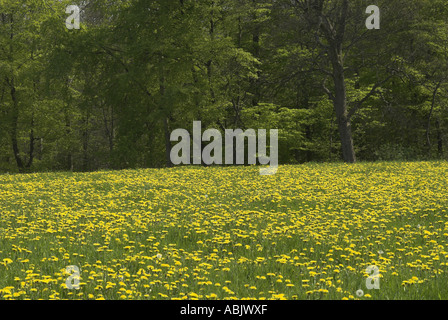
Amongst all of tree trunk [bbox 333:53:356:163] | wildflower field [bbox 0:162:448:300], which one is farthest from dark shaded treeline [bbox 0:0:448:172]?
wildflower field [bbox 0:162:448:300]

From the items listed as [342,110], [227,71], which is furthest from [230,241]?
[227,71]

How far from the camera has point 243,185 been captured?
13.4 meters

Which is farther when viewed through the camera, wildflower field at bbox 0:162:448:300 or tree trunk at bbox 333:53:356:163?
tree trunk at bbox 333:53:356:163

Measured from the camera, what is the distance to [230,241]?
685 centimetres

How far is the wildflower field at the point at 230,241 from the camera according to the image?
4855 millimetres

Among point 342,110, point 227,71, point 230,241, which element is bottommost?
point 230,241

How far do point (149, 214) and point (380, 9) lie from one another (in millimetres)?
17843

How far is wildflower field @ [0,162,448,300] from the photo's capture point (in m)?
4.86

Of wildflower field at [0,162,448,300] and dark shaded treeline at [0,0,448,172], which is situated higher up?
dark shaded treeline at [0,0,448,172]

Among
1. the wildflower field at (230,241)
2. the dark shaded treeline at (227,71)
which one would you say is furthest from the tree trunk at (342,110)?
the wildflower field at (230,241)

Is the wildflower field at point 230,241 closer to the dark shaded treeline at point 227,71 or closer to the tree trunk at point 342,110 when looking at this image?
the tree trunk at point 342,110

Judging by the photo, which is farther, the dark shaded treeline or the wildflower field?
the dark shaded treeline

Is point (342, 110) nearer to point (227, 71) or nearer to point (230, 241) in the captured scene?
point (227, 71)

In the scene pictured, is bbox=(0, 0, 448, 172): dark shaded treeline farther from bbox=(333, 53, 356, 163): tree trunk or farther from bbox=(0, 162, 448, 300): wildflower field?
bbox=(0, 162, 448, 300): wildflower field
